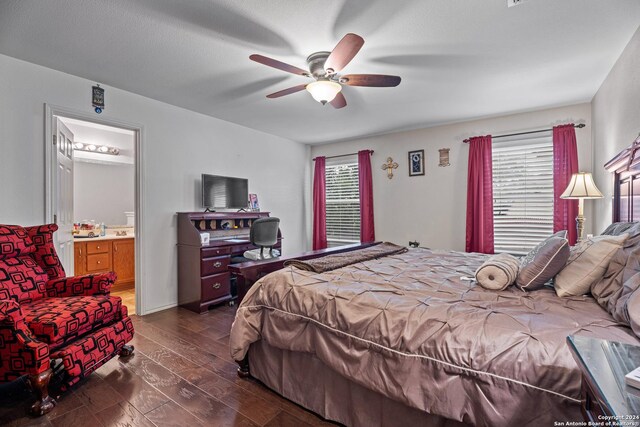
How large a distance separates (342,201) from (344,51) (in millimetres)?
3763

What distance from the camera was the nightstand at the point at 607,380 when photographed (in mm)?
592

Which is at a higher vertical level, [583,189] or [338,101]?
[338,101]

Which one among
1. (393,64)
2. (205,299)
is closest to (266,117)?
(393,64)

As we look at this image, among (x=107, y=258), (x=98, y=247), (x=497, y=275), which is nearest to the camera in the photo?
(x=497, y=275)

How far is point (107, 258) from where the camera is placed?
4438 mm

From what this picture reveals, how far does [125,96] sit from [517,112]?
4.71m

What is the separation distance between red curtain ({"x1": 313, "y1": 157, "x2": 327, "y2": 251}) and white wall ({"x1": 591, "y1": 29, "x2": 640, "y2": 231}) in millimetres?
3798

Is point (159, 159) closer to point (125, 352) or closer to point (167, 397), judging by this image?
point (125, 352)

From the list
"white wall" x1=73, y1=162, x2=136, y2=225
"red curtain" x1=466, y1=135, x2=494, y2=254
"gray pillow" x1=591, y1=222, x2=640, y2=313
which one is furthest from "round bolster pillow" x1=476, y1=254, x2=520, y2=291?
"white wall" x1=73, y1=162, x2=136, y2=225

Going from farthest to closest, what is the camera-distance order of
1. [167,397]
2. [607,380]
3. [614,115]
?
[614,115] → [167,397] → [607,380]

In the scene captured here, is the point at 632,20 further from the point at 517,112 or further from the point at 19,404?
the point at 19,404

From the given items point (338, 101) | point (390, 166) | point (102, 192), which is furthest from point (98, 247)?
point (390, 166)

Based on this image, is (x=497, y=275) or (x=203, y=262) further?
(x=203, y=262)

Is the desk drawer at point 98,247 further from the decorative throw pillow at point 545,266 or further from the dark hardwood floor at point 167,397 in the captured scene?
the decorative throw pillow at point 545,266
